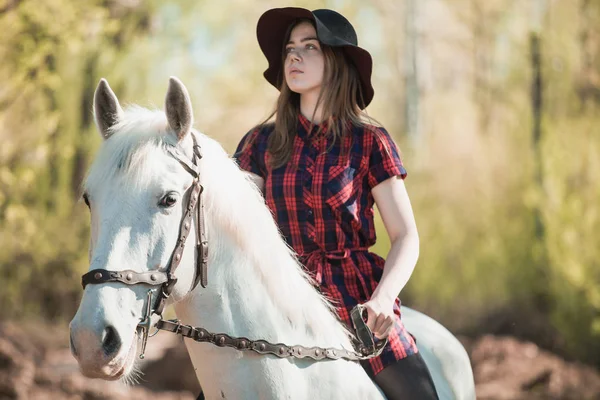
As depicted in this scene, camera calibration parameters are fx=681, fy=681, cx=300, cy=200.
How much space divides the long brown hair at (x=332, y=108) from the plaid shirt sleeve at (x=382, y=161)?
0.10 meters

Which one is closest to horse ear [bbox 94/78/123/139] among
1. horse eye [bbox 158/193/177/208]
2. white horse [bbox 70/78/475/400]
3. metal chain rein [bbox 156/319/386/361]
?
white horse [bbox 70/78/475/400]

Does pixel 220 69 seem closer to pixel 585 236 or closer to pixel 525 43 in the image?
pixel 525 43

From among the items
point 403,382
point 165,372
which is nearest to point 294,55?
point 403,382

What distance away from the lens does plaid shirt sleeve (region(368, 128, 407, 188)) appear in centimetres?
217

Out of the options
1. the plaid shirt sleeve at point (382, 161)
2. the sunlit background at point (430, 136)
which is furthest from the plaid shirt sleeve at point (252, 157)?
the sunlit background at point (430, 136)

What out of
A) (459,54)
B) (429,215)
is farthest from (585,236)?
(459,54)

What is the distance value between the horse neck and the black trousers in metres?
0.28

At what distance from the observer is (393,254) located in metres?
2.12

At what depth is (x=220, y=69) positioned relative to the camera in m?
9.23

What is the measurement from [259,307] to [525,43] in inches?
326

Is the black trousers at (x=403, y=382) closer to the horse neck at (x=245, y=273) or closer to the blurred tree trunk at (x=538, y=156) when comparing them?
the horse neck at (x=245, y=273)

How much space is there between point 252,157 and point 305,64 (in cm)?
37

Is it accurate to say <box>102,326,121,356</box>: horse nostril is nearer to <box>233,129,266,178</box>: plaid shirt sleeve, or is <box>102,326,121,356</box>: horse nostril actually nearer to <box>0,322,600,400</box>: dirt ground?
<box>233,129,266,178</box>: plaid shirt sleeve

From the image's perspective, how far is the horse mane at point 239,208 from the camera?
1.76 metres
